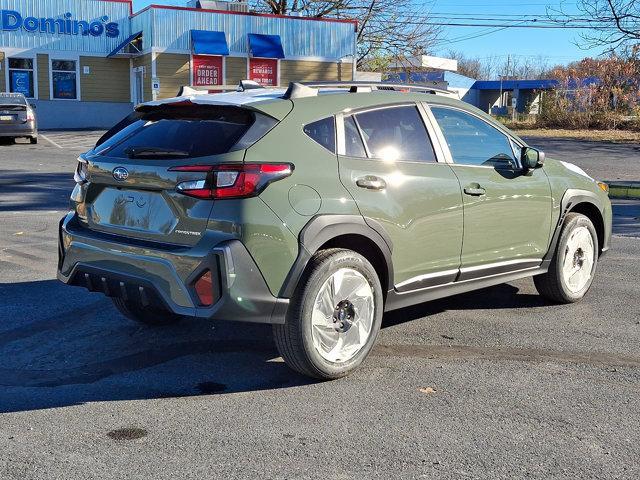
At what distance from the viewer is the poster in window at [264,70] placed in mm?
35031

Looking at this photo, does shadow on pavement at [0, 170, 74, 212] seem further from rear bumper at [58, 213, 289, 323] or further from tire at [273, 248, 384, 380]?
tire at [273, 248, 384, 380]

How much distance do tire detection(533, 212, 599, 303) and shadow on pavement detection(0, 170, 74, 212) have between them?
25.7ft

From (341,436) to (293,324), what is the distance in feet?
2.48

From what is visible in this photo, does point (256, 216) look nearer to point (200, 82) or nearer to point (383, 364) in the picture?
point (383, 364)

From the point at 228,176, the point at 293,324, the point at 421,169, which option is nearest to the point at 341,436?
the point at 293,324

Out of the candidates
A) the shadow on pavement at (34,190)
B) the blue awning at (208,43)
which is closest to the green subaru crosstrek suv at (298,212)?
the shadow on pavement at (34,190)

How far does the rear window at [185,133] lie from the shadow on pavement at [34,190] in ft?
23.5

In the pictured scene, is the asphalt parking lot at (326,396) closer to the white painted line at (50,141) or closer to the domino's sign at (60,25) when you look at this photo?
the white painted line at (50,141)

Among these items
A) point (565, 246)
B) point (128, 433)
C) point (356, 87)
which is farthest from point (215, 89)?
point (565, 246)

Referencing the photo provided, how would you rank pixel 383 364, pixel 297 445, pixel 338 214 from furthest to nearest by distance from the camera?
pixel 383 364 → pixel 338 214 → pixel 297 445

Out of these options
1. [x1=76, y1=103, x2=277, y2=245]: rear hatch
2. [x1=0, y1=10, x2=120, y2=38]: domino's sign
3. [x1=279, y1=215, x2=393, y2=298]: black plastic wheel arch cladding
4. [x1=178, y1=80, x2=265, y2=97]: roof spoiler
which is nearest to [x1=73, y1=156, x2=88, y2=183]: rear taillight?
[x1=76, y1=103, x2=277, y2=245]: rear hatch

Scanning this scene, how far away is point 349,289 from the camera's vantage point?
449cm

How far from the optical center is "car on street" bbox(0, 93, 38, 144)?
74.8ft

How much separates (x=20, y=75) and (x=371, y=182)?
3263 cm
